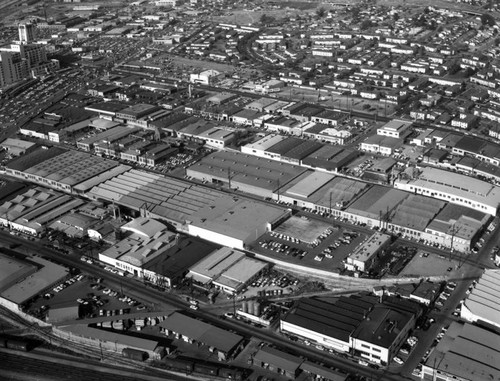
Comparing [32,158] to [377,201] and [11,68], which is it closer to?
[11,68]

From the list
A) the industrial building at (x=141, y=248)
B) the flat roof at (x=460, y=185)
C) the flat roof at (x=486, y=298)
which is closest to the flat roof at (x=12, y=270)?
the industrial building at (x=141, y=248)

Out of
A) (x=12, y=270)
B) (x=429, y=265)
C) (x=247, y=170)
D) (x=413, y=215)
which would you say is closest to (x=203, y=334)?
(x=12, y=270)

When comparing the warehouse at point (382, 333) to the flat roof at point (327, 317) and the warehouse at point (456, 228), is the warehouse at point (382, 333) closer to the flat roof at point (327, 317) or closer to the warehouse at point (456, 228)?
the flat roof at point (327, 317)

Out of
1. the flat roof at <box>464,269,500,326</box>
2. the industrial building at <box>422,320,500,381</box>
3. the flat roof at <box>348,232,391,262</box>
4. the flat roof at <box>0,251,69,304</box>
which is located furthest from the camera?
the flat roof at <box>348,232,391,262</box>

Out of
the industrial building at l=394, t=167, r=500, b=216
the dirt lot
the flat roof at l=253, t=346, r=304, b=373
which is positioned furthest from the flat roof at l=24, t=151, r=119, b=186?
the flat roof at l=253, t=346, r=304, b=373

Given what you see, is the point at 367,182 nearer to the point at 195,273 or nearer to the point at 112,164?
the point at 195,273

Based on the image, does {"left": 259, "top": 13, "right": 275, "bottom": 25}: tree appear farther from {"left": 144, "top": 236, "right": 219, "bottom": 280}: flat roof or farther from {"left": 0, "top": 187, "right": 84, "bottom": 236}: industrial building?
{"left": 144, "top": 236, "right": 219, "bottom": 280}: flat roof

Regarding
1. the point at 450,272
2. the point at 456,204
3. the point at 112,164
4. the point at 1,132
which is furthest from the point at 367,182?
the point at 1,132
